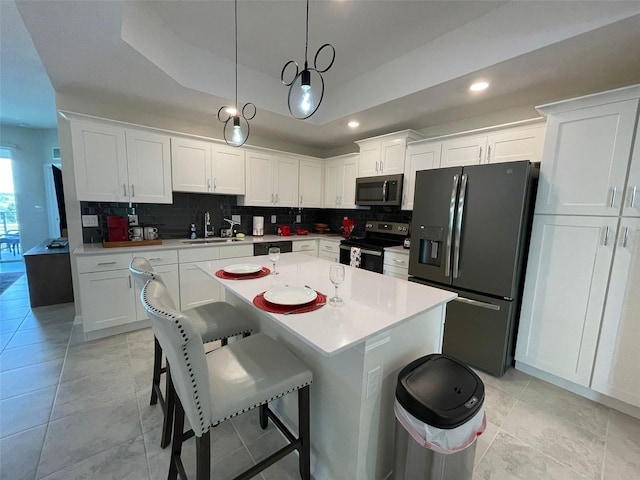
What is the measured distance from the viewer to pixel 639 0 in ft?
4.48

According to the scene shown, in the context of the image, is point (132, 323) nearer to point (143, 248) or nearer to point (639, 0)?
point (143, 248)

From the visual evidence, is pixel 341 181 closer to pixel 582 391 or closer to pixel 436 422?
pixel 582 391

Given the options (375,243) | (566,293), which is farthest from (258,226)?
(566,293)

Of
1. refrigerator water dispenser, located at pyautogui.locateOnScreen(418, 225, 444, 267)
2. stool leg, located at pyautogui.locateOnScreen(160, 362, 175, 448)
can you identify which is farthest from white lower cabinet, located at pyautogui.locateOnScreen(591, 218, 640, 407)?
stool leg, located at pyautogui.locateOnScreen(160, 362, 175, 448)

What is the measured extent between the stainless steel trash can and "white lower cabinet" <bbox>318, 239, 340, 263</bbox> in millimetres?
2808

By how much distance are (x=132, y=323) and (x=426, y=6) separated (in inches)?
156

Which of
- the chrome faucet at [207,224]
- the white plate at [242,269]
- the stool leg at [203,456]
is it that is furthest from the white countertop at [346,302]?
the chrome faucet at [207,224]

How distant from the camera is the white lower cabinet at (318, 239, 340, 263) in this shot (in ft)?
13.1

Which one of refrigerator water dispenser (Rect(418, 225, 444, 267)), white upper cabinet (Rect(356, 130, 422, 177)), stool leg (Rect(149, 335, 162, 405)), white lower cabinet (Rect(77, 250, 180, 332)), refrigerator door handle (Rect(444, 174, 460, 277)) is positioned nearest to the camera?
stool leg (Rect(149, 335, 162, 405))

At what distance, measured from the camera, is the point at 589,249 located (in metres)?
1.89

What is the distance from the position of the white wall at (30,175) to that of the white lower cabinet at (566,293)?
827cm

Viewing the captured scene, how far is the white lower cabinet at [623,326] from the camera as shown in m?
1.74

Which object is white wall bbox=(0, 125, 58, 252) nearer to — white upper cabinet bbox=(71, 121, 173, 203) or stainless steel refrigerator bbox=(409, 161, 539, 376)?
white upper cabinet bbox=(71, 121, 173, 203)

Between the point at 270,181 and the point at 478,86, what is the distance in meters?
2.76
